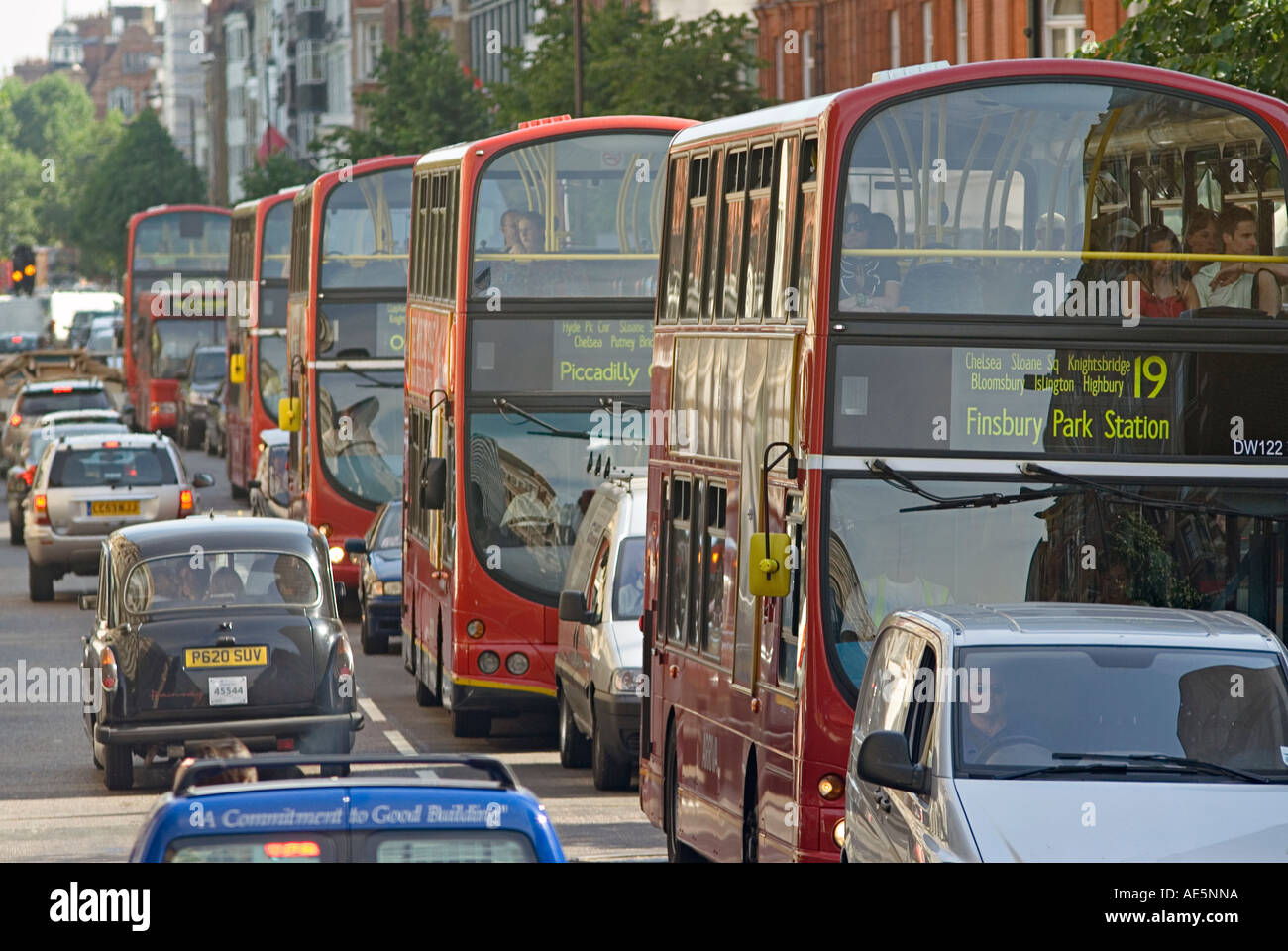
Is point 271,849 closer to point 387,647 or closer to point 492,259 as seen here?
point 492,259

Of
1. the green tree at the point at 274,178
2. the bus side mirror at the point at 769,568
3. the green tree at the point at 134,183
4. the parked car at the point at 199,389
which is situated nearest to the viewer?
the bus side mirror at the point at 769,568

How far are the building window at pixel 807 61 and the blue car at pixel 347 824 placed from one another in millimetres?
48311

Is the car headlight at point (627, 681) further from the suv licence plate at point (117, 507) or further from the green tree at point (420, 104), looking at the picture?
the green tree at point (420, 104)

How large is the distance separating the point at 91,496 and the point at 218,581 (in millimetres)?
15670

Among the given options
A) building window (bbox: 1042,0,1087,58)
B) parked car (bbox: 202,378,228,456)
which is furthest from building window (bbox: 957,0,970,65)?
parked car (bbox: 202,378,228,456)

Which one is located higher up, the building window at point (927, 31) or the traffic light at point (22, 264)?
the building window at point (927, 31)

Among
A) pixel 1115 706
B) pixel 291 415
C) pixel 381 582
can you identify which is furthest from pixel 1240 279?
pixel 291 415

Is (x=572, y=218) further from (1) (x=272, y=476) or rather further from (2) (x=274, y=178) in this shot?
(2) (x=274, y=178)

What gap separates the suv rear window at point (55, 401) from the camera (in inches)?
2051

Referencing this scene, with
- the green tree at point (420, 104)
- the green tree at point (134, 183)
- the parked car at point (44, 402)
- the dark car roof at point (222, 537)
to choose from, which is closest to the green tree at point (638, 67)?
the parked car at point (44, 402)

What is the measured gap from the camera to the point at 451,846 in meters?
7.02

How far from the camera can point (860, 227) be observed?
11.7 metres

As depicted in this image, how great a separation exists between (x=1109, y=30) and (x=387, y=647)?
17.2 m

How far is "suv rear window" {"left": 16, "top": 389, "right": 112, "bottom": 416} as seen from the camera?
171 ft
